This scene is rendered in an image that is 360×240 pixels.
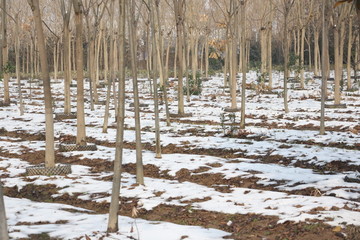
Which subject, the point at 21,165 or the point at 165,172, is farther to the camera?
the point at 21,165

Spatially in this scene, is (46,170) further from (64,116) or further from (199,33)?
(199,33)

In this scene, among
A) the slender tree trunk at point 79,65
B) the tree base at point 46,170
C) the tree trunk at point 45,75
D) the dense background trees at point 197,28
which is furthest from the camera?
the dense background trees at point 197,28

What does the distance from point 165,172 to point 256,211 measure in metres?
3.25

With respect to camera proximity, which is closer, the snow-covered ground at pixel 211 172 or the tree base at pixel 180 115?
the snow-covered ground at pixel 211 172

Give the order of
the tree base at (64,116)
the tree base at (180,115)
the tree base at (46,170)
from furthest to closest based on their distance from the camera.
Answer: the tree base at (64,116)
the tree base at (180,115)
the tree base at (46,170)

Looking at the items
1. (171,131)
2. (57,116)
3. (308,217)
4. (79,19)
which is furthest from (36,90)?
(308,217)

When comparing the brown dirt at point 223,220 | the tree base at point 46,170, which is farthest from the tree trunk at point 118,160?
the tree base at point 46,170

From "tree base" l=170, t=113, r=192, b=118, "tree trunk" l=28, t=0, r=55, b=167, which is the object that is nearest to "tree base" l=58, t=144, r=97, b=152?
"tree trunk" l=28, t=0, r=55, b=167

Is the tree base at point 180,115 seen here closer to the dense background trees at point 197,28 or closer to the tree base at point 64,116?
the dense background trees at point 197,28

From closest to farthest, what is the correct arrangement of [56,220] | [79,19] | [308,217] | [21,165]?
1. [308,217]
2. [56,220]
3. [21,165]
4. [79,19]

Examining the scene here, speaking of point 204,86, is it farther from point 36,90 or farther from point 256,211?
point 256,211

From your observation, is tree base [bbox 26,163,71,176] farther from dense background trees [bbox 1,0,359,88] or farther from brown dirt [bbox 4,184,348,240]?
dense background trees [bbox 1,0,359,88]

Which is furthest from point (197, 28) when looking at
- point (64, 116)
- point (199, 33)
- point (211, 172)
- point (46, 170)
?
point (46, 170)

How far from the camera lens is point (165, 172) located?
28.3 feet
